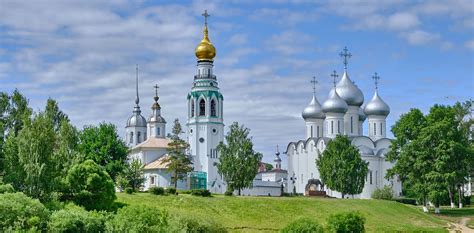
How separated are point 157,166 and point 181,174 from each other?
8110mm

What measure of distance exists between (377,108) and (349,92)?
3.60 metres

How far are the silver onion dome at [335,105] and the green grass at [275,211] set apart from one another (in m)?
24.3

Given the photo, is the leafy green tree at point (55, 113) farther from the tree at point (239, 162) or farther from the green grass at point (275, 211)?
the tree at point (239, 162)

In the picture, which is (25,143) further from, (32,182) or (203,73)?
(203,73)

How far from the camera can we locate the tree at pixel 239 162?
68375mm

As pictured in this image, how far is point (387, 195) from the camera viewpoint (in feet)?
256

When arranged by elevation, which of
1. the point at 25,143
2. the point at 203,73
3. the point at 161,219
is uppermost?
the point at 203,73

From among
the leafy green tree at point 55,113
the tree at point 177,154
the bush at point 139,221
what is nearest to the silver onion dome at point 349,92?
the tree at point 177,154

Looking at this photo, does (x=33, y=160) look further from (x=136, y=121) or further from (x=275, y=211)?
(x=136, y=121)

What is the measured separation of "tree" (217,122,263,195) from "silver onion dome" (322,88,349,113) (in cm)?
1981

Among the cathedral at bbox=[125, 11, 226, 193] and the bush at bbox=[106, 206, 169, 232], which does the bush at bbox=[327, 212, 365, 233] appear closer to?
the bush at bbox=[106, 206, 169, 232]

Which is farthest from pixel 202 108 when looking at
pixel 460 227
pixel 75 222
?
pixel 75 222

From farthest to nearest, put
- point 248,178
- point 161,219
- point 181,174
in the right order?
1. point 181,174
2. point 248,178
3. point 161,219

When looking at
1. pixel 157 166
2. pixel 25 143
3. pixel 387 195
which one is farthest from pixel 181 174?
pixel 25 143
